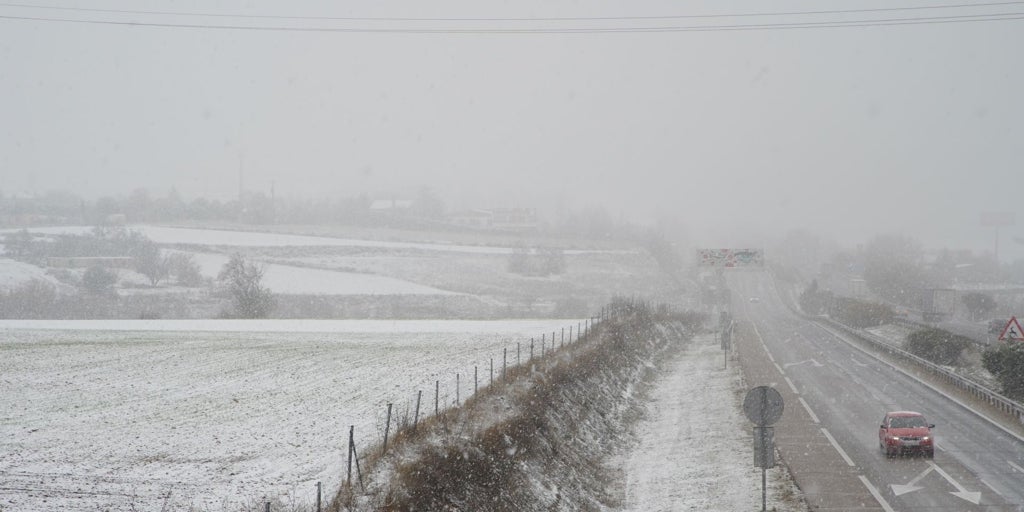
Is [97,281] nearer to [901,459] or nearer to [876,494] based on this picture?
[901,459]

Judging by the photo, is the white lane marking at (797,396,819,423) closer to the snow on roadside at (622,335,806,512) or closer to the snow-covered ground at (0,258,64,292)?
the snow on roadside at (622,335,806,512)

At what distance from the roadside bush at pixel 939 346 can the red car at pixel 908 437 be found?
29.8 meters

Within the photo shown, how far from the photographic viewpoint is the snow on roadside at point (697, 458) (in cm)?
2161

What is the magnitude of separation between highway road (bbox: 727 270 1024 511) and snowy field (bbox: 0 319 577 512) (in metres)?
13.1

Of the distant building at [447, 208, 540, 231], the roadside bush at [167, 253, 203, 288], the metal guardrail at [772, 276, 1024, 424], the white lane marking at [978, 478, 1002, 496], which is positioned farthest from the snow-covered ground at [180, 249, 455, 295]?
the white lane marking at [978, 478, 1002, 496]

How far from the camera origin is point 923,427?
25109 mm

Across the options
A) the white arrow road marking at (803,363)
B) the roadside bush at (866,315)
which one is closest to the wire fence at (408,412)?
the white arrow road marking at (803,363)

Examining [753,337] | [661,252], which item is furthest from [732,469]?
[661,252]

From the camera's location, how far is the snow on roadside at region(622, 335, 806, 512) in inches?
→ 851

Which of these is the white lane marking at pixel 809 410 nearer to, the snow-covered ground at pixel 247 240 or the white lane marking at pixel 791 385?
the white lane marking at pixel 791 385

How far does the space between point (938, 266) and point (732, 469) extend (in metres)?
170

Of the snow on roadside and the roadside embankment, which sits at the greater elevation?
the roadside embankment

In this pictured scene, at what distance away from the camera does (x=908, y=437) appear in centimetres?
2472

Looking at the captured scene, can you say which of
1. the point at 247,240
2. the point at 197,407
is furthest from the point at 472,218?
the point at 197,407
